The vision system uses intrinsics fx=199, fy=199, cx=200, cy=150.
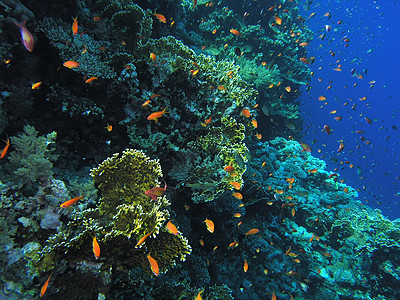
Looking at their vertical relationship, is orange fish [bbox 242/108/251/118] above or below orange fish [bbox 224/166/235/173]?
above

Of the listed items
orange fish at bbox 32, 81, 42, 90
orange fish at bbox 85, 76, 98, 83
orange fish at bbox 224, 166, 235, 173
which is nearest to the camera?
orange fish at bbox 32, 81, 42, 90

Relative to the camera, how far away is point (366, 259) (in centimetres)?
767

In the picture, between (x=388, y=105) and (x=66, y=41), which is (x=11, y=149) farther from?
(x=388, y=105)

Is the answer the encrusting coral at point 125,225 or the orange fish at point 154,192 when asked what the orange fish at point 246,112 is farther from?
the orange fish at point 154,192

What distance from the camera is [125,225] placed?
240 cm

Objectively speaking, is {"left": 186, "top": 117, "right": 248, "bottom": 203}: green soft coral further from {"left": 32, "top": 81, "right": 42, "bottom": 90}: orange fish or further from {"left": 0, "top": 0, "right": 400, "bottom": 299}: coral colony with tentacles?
{"left": 32, "top": 81, "right": 42, "bottom": 90}: orange fish

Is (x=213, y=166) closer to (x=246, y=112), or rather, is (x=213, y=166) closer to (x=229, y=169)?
(x=229, y=169)

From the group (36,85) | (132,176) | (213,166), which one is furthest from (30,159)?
(213,166)

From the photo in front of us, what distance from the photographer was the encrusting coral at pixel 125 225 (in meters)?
2.17

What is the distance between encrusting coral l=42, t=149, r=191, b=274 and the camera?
2166mm

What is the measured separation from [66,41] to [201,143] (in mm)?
2983

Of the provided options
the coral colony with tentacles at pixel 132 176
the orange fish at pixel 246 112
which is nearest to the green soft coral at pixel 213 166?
the coral colony with tentacles at pixel 132 176

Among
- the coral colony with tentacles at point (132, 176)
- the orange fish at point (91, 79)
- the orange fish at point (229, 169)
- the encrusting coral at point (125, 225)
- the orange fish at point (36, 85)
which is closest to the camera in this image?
the encrusting coral at point (125, 225)

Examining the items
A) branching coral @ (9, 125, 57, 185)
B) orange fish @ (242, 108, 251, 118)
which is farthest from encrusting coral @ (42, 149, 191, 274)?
orange fish @ (242, 108, 251, 118)
